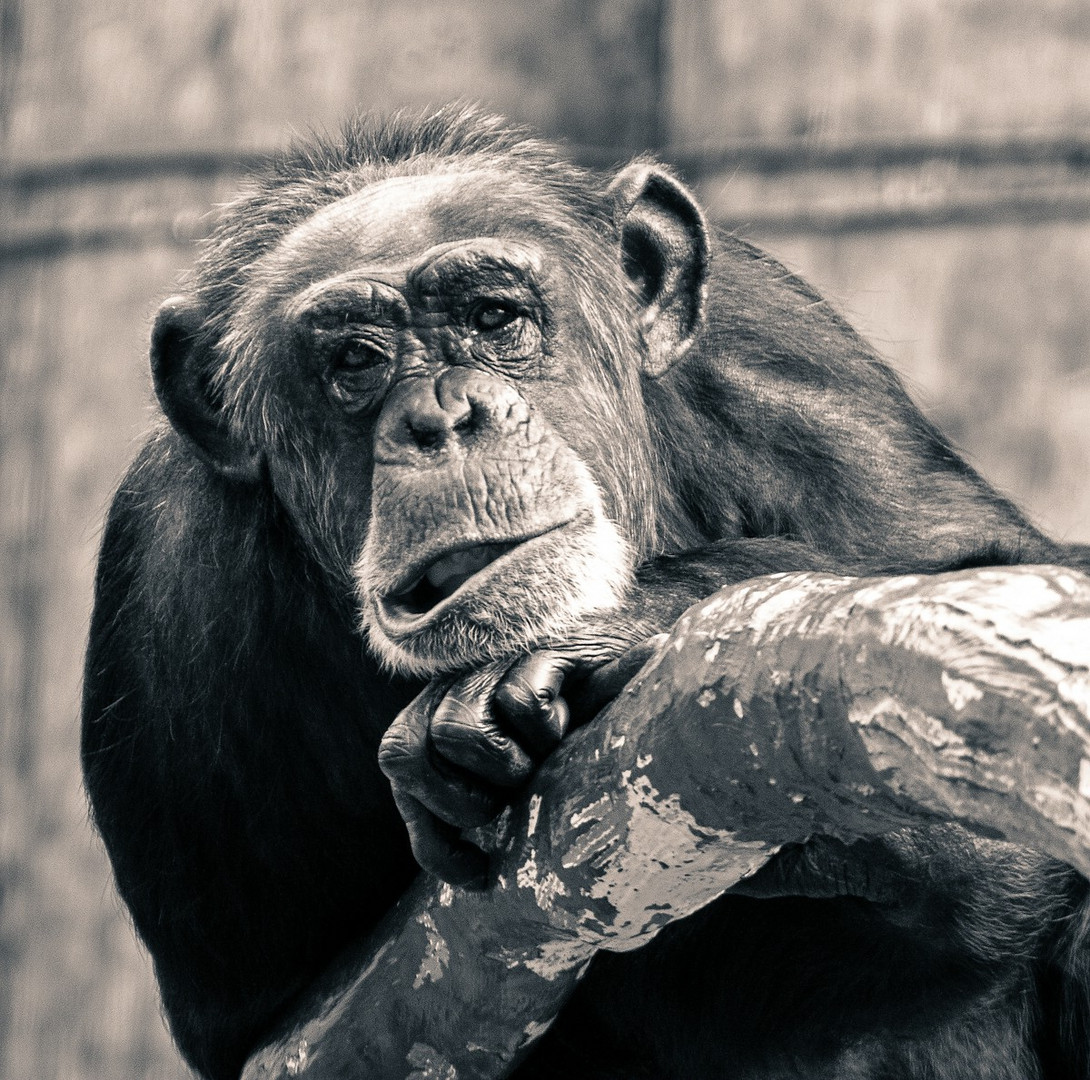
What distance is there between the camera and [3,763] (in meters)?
6.35

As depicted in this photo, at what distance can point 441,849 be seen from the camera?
2139 millimetres

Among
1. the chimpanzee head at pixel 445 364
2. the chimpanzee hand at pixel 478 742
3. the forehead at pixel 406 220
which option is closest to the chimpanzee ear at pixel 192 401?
the chimpanzee head at pixel 445 364

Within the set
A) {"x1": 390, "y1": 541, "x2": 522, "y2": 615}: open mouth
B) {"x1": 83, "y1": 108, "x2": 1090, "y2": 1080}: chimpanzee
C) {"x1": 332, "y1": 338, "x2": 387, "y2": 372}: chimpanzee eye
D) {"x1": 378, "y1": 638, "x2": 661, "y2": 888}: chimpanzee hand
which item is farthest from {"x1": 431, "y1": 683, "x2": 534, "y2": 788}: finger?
{"x1": 332, "y1": 338, "x2": 387, "y2": 372}: chimpanzee eye

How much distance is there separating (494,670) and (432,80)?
477 centimetres

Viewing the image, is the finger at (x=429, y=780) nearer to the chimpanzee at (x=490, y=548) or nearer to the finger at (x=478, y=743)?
the finger at (x=478, y=743)

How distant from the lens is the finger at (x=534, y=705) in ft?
6.86

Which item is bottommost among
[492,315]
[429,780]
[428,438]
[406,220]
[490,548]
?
[429,780]

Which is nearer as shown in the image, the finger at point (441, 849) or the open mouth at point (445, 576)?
the finger at point (441, 849)

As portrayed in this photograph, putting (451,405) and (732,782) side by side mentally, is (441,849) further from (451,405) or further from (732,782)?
(451,405)

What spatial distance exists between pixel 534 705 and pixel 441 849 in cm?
22

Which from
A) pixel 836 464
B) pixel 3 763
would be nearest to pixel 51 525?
pixel 3 763

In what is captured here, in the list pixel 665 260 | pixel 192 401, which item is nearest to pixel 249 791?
pixel 192 401

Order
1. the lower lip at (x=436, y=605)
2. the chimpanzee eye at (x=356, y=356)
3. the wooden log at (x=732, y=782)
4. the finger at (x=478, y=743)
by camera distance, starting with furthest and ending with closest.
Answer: the chimpanzee eye at (x=356, y=356)
the lower lip at (x=436, y=605)
the finger at (x=478, y=743)
the wooden log at (x=732, y=782)

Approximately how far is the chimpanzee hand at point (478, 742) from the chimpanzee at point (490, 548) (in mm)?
210
